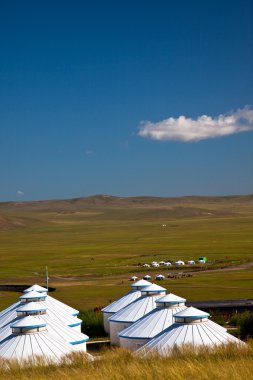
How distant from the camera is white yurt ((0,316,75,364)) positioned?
26.7 m

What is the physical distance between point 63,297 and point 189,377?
56972mm

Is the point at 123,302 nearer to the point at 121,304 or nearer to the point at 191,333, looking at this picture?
the point at 121,304

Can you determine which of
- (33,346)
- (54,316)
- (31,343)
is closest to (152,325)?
(54,316)

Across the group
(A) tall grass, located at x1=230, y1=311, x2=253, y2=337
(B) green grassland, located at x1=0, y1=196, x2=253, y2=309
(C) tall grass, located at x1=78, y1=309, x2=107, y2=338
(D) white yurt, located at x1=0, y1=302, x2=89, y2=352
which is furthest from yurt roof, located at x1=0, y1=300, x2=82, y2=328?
(B) green grassland, located at x1=0, y1=196, x2=253, y2=309

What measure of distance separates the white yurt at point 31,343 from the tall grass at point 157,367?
26.7ft

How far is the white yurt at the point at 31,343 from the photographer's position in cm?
2670

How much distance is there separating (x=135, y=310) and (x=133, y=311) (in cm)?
15

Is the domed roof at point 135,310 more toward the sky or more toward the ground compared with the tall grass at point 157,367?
more toward the ground

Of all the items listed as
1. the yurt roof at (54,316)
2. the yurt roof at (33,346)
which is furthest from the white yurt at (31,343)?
the yurt roof at (54,316)

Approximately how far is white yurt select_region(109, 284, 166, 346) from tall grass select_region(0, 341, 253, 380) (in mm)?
22543

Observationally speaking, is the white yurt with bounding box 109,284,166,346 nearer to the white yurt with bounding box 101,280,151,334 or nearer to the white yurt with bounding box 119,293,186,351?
the white yurt with bounding box 101,280,151,334

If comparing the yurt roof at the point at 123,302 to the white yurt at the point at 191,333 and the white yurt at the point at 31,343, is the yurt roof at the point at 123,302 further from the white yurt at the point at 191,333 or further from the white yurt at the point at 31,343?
the white yurt at the point at 31,343

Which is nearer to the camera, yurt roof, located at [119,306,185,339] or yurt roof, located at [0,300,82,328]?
yurt roof, located at [119,306,185,339]

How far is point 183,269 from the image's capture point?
99.6 meters
